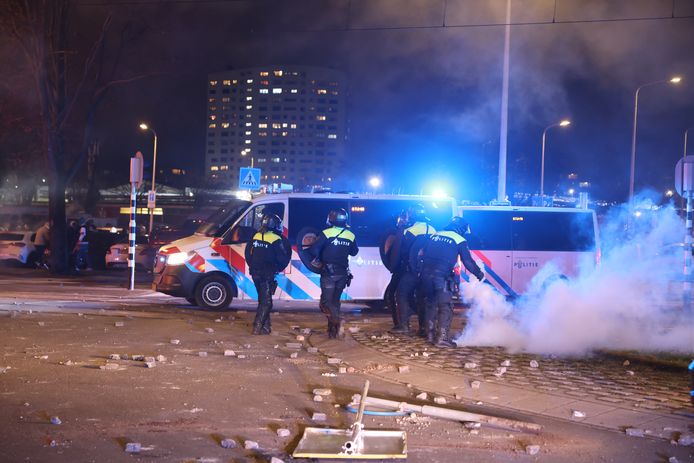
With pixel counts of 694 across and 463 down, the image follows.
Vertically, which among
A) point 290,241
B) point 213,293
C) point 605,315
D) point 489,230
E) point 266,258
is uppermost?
point 489,230

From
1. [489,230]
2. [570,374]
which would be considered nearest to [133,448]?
[570,374]

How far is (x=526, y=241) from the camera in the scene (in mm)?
16828

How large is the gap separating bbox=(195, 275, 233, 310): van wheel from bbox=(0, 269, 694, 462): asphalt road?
59.8 inches

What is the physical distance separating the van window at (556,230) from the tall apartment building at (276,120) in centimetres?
13456

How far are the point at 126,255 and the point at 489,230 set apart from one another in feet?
52.1

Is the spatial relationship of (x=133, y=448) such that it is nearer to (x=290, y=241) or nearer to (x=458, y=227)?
(x=458, y=227)

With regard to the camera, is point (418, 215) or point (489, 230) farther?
point (489, 230)

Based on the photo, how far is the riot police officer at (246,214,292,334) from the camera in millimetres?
11555

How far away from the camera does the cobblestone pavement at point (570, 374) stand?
7.85 meters

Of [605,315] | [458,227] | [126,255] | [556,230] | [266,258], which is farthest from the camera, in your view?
[126,255]

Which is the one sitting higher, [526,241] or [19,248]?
[526,241]

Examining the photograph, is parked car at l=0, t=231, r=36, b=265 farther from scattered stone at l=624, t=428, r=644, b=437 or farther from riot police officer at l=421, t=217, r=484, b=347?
scattered stone at l=624, t=428, r=644, b=437

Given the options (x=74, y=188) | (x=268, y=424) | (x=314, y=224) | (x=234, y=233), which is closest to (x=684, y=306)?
(x=314, y=224)

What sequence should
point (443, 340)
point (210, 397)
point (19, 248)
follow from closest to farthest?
point (210, 397), point (443, 340), point (19, 248)
